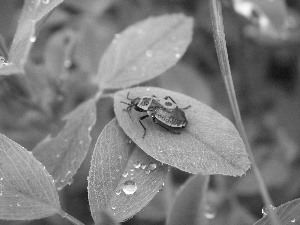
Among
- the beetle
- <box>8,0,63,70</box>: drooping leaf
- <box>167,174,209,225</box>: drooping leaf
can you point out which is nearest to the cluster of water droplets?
the beetle

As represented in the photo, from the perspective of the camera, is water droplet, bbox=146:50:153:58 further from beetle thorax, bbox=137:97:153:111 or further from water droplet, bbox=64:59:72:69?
water droplet, bbox=64:59:72:69

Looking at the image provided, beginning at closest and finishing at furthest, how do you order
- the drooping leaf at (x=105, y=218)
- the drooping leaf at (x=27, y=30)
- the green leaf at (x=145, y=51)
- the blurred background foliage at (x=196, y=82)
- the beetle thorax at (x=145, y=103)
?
the drooping leaf at (x=105, y=218), the drooping leaf at (x=27, y=30), the beetle thorax at (x=145, y=103), the green leaf at (x=145, y=51), the blurred background foliage at (x=196, y=82)

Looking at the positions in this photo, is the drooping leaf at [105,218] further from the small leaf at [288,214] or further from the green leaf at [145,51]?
the green leaf at [145,51]

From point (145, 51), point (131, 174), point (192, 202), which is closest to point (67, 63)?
point (145, 51)

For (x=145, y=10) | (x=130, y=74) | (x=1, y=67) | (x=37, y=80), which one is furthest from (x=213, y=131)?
(x=145, y=10)

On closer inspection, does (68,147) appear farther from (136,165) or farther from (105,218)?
(105,218)

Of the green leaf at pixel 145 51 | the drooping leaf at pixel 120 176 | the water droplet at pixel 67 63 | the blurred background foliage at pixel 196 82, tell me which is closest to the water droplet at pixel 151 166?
the drooping leaf at pixel 120 176
